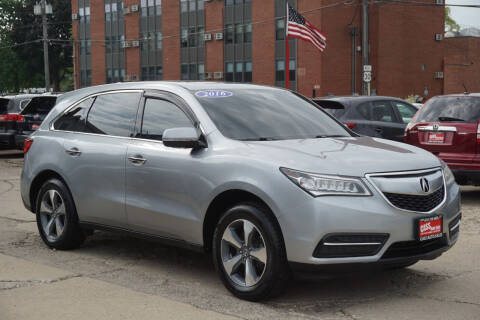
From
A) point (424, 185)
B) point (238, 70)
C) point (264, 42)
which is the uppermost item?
point (264, 42)

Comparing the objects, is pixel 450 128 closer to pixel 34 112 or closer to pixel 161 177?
pixel 161 177

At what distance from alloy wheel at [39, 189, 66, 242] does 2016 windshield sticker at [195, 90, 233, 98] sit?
1.98 m

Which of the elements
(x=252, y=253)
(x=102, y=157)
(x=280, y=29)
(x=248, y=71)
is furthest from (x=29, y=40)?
(x=252, y=253)

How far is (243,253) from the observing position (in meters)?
5.16

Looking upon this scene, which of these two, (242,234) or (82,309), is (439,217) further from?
(82,309)

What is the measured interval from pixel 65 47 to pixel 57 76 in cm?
446

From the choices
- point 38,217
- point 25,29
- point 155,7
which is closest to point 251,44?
point 155,7

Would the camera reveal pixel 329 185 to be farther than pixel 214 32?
No

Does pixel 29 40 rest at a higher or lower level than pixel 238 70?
higher

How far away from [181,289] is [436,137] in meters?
6.08

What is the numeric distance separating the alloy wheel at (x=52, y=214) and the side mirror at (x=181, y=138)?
6.43 feet

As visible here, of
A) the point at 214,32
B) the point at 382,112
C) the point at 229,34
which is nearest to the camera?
the point at 382,112

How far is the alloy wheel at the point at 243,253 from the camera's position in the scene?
199 inches

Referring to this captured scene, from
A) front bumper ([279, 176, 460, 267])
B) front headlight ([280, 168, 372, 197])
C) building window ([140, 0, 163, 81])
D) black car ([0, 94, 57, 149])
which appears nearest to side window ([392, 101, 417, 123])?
front bumper ([279, 176, 460, 267])
